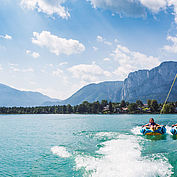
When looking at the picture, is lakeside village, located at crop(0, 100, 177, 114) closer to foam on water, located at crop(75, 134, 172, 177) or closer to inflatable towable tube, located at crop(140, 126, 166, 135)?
inflatable towable tube, located at crop(140, 126, 166, 135)

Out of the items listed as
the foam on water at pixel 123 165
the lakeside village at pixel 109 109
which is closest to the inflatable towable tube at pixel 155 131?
the foam on water at pixel 123 165

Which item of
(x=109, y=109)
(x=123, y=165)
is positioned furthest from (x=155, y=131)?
(x=109, y=109)

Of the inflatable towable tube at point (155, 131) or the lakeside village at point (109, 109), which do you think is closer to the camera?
the inflatable towable tube at point (155, 131)

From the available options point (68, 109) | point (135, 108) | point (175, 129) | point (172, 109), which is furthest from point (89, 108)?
point (175, 129)

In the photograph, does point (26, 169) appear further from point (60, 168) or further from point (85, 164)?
point (85, 164)

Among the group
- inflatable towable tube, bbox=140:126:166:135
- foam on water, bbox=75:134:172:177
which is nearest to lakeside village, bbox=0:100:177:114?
inflatable towable tube, bbox=140:126:166:135

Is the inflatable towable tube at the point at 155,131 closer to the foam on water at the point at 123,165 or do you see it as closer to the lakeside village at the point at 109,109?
the foam on water at the point at 123,165

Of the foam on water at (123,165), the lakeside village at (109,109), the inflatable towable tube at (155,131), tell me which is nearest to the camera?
the foam on water at (123,165)

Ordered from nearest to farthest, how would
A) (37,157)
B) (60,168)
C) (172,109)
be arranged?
(60,168) → (37,157) → (172,109)

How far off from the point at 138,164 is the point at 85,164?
3980 millimetres

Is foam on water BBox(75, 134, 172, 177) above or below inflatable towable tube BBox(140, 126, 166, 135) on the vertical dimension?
below

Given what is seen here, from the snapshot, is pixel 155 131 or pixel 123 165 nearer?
pixel 123 165

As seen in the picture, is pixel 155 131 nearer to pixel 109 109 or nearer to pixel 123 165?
pixel 123 165

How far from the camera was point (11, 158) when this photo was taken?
16.7 metres
